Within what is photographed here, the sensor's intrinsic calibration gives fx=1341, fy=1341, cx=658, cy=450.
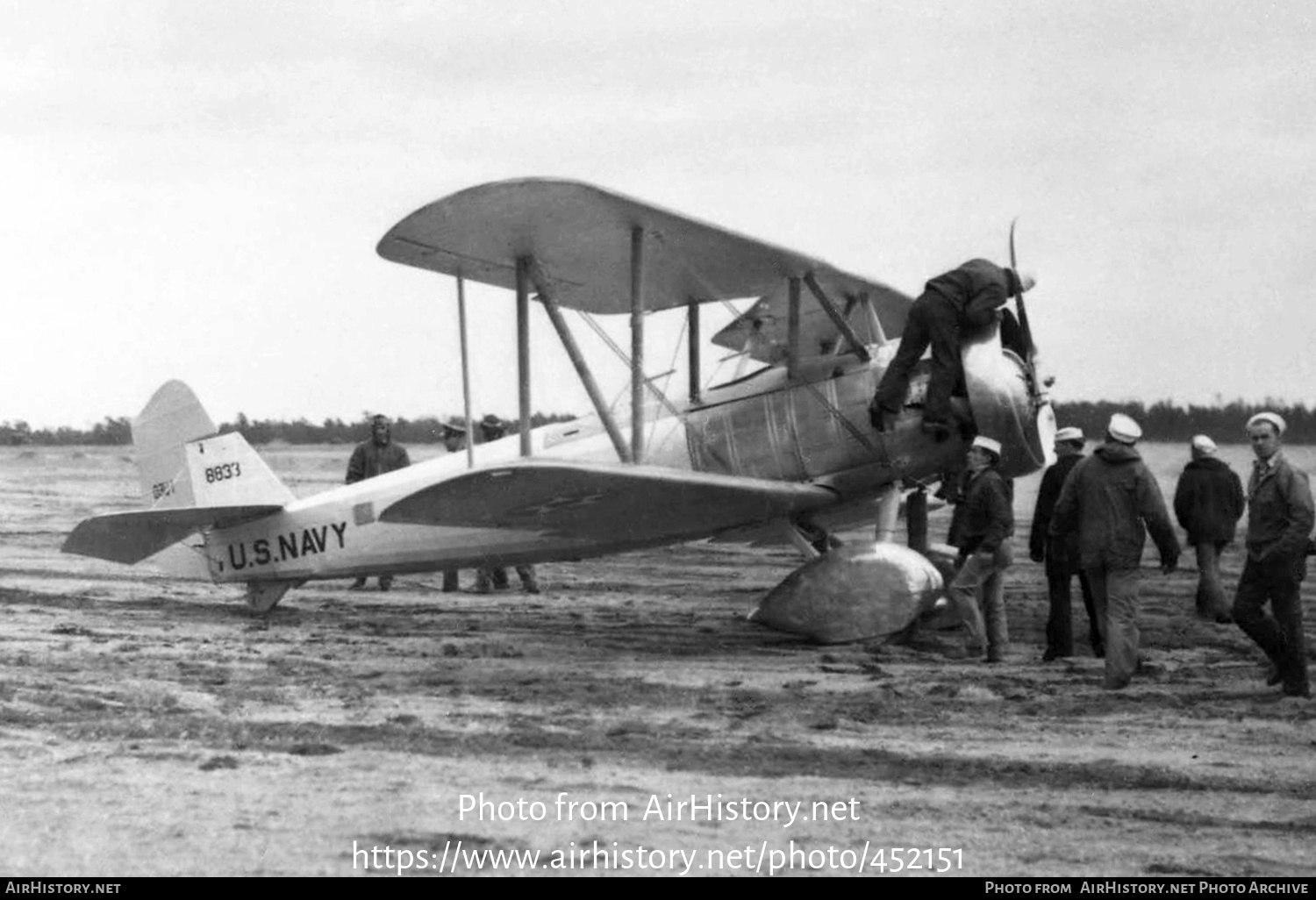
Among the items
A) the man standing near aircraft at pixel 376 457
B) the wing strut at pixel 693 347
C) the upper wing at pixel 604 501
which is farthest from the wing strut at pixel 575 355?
the man standing near aircraft at pixel 376 457

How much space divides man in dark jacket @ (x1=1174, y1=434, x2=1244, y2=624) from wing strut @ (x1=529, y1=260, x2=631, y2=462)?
3.92 m

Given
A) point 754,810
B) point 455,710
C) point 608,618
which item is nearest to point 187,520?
point 608,618

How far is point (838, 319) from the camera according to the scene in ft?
30.8

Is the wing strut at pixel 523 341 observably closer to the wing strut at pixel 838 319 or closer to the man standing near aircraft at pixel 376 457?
the wing strut at pixel 838 319

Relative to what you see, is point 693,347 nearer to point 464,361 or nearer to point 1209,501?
point 464,361

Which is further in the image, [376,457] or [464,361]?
[376,457]

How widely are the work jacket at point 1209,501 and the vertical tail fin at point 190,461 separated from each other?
677 cm

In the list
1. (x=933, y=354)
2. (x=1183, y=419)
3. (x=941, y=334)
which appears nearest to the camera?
(x=941, y=334)

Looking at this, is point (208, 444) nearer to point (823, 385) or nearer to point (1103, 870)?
point (823, 385)

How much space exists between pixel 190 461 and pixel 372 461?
2250mm

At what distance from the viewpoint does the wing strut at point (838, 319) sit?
9.41 metres

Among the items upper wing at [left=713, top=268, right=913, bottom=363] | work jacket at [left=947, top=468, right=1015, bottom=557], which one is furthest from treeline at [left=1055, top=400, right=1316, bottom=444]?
work jacket at [left=947, top=468, right=1015, bottom=557]

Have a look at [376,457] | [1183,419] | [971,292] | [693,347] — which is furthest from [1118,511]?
[1183,419]

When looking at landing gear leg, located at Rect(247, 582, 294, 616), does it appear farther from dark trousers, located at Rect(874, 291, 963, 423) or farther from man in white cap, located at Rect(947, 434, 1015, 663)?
man in white cap, located at Rect(947, 434, 1015, 663)
